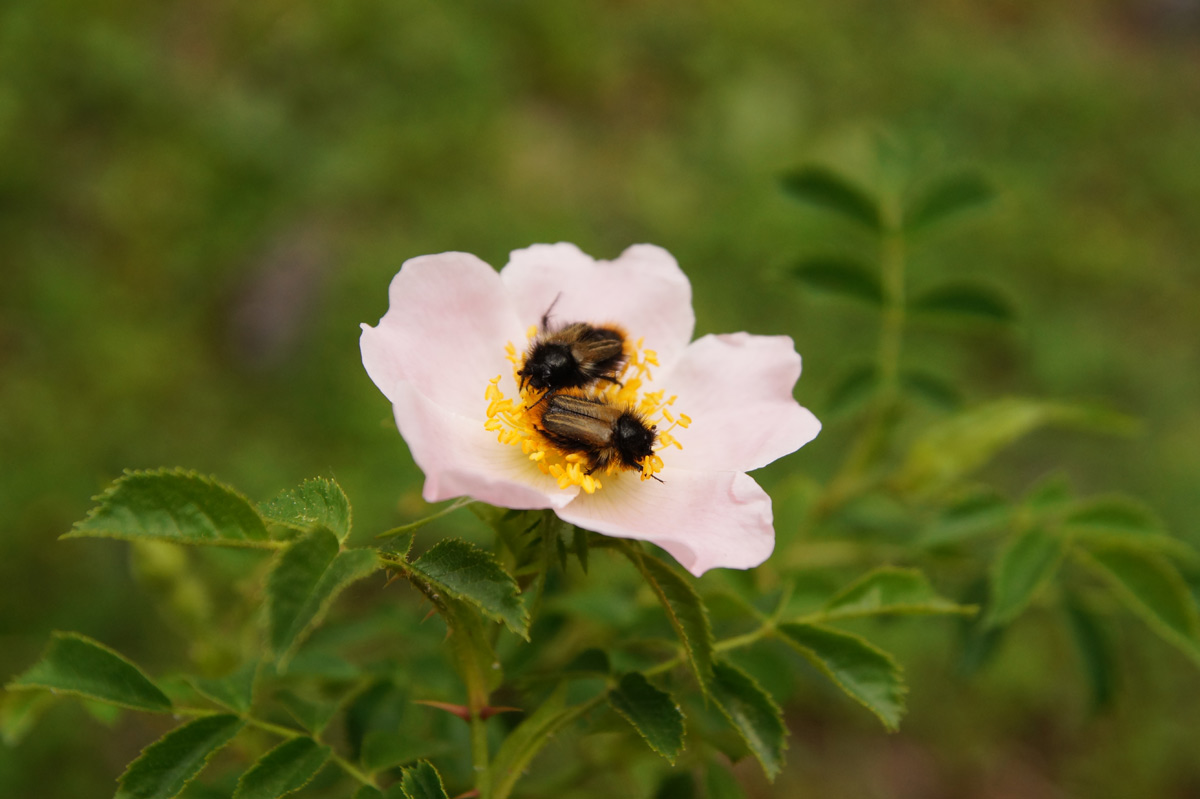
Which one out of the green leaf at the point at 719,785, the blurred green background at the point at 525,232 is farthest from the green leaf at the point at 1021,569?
the blurred green background at the point at 525,232

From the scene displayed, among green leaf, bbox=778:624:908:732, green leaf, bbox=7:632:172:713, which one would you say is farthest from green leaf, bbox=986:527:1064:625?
green leaf, bbox=7:632:172:713

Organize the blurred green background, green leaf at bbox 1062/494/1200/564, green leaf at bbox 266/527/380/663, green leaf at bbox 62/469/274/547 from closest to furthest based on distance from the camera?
1. green leaf at bbox 266/527/380/663
2. green leaf at bbox 62/469/274/547
3. green leaf at bbox 1062/494/1200/564
4. the blurred green background

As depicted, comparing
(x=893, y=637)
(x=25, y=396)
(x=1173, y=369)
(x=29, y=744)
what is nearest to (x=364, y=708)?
(x=29, y=744)

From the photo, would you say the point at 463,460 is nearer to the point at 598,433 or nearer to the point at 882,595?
the point at 598,433

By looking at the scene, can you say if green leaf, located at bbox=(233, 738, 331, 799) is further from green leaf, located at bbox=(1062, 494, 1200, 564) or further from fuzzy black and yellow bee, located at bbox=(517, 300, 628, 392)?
green leaf, located at bbox=(1062, 494, 1200, 564)

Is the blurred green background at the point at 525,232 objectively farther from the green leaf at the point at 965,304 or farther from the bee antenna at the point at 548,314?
the bee antenna at the point at 548,314
